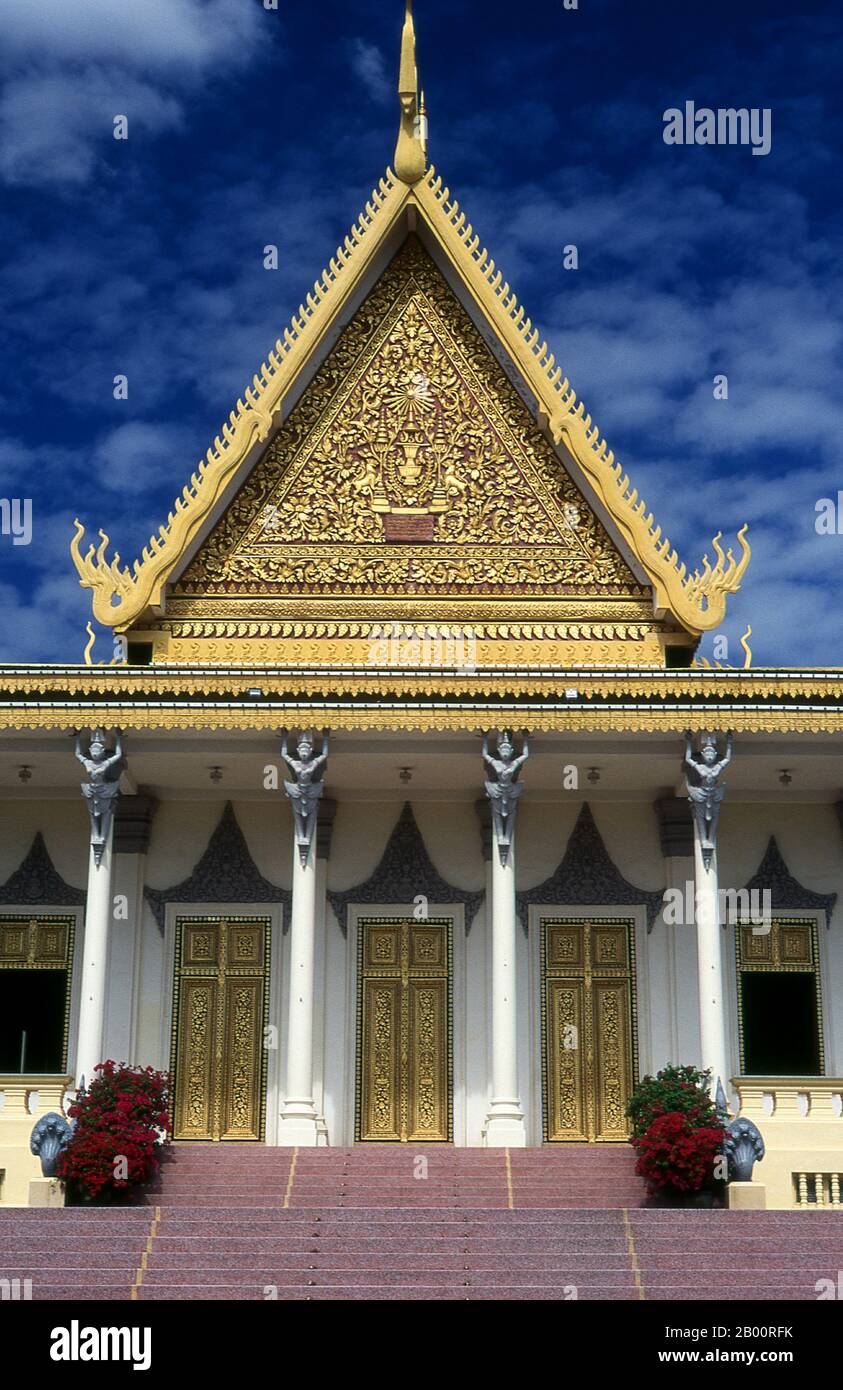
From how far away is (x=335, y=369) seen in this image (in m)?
18.2

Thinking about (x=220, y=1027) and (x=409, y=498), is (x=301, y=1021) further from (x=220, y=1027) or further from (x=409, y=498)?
(x=409, y=498)

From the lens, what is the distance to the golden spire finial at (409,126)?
1848cm

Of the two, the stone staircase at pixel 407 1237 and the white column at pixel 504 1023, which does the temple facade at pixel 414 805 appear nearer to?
the white column at pixel 504 1023

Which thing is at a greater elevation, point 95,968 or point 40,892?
point 40,892

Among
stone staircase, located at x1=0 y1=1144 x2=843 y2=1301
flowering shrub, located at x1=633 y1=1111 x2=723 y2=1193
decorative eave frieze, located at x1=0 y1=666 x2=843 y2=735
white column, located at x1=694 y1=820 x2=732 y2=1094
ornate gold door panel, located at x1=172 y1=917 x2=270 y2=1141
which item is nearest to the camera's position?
stone staircase, located at x1=0 y1=1144 x2=843 y2=1301

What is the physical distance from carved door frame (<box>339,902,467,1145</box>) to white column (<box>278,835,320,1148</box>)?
178 centimetres

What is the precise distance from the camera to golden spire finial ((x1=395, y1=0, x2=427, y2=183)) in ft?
60.6

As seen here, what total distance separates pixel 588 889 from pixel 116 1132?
613 cm

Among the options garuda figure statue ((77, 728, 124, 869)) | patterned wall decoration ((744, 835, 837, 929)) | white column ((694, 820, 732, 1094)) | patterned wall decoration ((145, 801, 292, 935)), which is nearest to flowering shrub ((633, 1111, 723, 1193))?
white column ((694, 820, 732, 1094))

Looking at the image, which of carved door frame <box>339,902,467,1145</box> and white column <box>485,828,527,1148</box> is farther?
carved door frame <box>339,902,467,1145</box>

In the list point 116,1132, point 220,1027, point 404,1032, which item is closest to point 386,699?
point 404,1032

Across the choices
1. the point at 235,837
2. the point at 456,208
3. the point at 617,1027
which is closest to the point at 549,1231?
the point at 617,1027

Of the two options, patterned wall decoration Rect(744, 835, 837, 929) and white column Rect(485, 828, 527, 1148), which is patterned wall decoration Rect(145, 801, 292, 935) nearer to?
white column Rect(485, 828, 527, 1148)

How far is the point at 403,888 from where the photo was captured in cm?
1734
